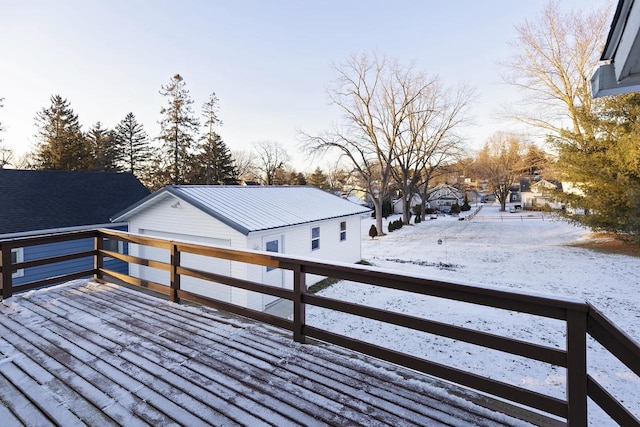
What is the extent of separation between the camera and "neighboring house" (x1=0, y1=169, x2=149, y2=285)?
960 centimetres

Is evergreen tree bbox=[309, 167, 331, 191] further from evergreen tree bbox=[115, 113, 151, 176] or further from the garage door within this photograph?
the garage door

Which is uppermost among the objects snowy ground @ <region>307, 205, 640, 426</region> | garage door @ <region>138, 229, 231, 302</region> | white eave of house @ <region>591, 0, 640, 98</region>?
white eave of house @ <region>591, 0, 640, 98</region>

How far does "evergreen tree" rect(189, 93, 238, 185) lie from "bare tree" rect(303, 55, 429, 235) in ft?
32.7

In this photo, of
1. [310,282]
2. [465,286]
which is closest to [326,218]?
[310,282]

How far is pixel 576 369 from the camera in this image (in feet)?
6.06

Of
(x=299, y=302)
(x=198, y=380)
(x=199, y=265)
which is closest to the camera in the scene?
(x=198, y=380)

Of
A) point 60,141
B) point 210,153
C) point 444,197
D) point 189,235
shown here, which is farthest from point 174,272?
point 444,197

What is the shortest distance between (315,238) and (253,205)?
2591 millimetres

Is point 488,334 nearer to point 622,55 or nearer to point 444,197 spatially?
point 622,55

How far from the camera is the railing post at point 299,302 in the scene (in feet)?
10.1

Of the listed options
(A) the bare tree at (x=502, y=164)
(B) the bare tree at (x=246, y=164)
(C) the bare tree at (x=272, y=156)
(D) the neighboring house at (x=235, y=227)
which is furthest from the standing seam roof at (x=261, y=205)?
(A) the bare tree at (x=502, y=164)

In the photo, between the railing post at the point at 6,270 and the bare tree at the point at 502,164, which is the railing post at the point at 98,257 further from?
the bare tree at the point at 502,164

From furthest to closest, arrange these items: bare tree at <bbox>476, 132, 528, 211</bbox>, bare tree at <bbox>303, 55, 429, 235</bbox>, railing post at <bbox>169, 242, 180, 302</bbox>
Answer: bare tree at <bbox>476, 132, 528, 211</bbox> → bare tree at <bbox>303, 55, 429, 235</bbox> → railing post at <bbox>169, 242, 180, 302</bbox>

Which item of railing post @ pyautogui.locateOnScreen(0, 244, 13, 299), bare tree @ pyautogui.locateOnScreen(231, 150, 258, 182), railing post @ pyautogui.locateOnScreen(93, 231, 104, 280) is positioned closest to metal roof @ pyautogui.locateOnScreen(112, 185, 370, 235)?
railing post @ pyautogui.locateOnScreen(93, 231, 104, 280)
